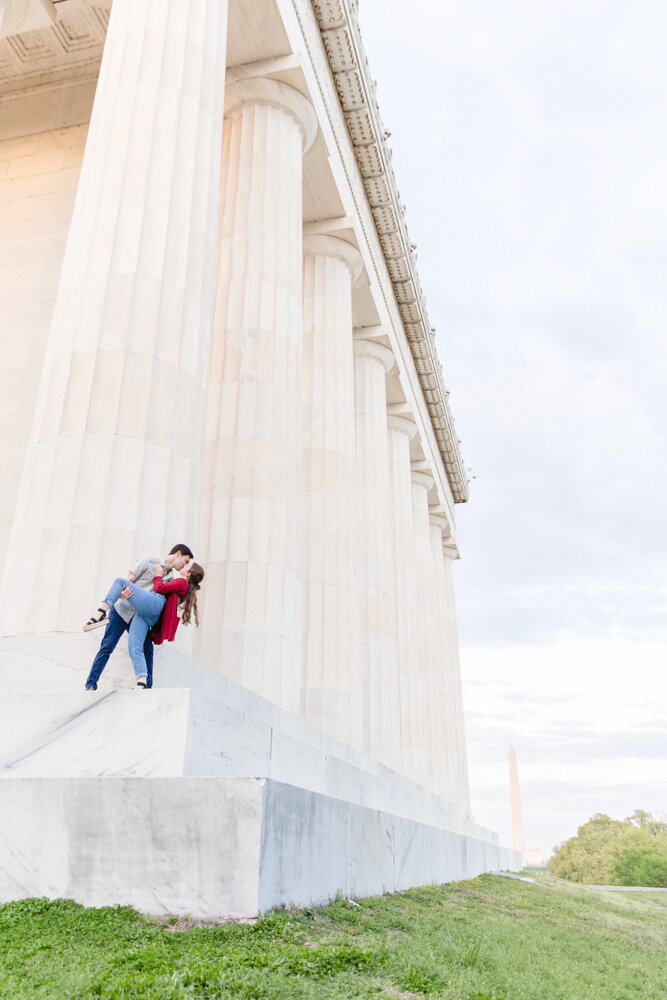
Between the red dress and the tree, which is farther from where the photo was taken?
the tree

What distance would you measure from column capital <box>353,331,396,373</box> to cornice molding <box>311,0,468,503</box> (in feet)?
21.9

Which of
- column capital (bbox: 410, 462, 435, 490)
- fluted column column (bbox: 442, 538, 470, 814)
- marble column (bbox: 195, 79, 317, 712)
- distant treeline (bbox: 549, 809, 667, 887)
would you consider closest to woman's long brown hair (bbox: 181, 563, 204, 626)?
marble column (bbox: 195, 79, 317, 712)

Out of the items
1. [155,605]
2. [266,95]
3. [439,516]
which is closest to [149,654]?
[155,605]

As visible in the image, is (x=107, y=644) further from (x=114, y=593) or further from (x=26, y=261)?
(x=26, y=261)

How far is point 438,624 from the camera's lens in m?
69.7

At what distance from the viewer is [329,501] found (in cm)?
3675

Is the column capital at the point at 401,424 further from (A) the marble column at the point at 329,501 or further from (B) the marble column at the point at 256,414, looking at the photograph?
(B) the marble column at the point at 256,414

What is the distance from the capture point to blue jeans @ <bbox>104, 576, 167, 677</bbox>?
1297 centimetres

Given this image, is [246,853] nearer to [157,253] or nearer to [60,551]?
[60,551]

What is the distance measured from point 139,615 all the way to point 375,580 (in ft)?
108

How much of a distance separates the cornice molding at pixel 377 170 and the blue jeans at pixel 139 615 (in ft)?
115

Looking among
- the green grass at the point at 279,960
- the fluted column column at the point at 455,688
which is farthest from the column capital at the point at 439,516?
the green grass at the point at 279,960

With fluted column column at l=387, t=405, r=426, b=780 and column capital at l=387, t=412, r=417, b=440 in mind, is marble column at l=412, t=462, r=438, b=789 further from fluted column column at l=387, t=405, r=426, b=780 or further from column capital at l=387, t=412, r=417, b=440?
column capital at l=387, t=412, r=417, b=440

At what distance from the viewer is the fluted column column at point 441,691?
6300 cm
